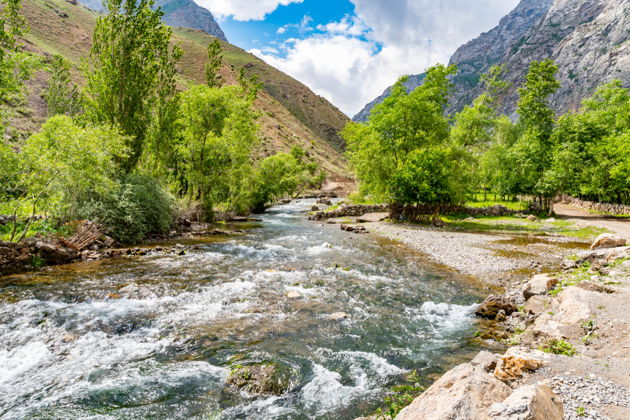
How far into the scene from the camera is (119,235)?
22.2 metres

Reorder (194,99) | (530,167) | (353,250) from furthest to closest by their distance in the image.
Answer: (530,167)
(194,99)
(353,250)

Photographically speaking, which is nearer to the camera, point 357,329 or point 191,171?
point 357,329

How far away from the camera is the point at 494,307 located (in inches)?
465

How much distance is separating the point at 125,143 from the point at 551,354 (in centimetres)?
2976

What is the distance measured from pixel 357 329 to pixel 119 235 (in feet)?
61.7

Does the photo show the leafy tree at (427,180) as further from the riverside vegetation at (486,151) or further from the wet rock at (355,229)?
the wet rock at (355,229)

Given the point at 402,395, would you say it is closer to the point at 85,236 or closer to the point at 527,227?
the point at 85,236

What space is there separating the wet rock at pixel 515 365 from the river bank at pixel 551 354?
16 mm

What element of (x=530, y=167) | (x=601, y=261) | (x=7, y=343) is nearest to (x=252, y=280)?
(x=7, y=343)

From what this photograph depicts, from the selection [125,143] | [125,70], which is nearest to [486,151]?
[125,70]

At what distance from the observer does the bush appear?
70.1ft

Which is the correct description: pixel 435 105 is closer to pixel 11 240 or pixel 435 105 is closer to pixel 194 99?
pixel 194 99

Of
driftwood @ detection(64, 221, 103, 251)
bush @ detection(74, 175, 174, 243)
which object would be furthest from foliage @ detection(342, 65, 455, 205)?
driftwood @ detection(64, 221, 103, 251)

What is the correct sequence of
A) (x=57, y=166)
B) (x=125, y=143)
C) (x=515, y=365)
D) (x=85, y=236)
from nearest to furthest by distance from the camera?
(x=515, y=365), (x=57, y=166), (x=85, y=236), (x=125, y=143)
